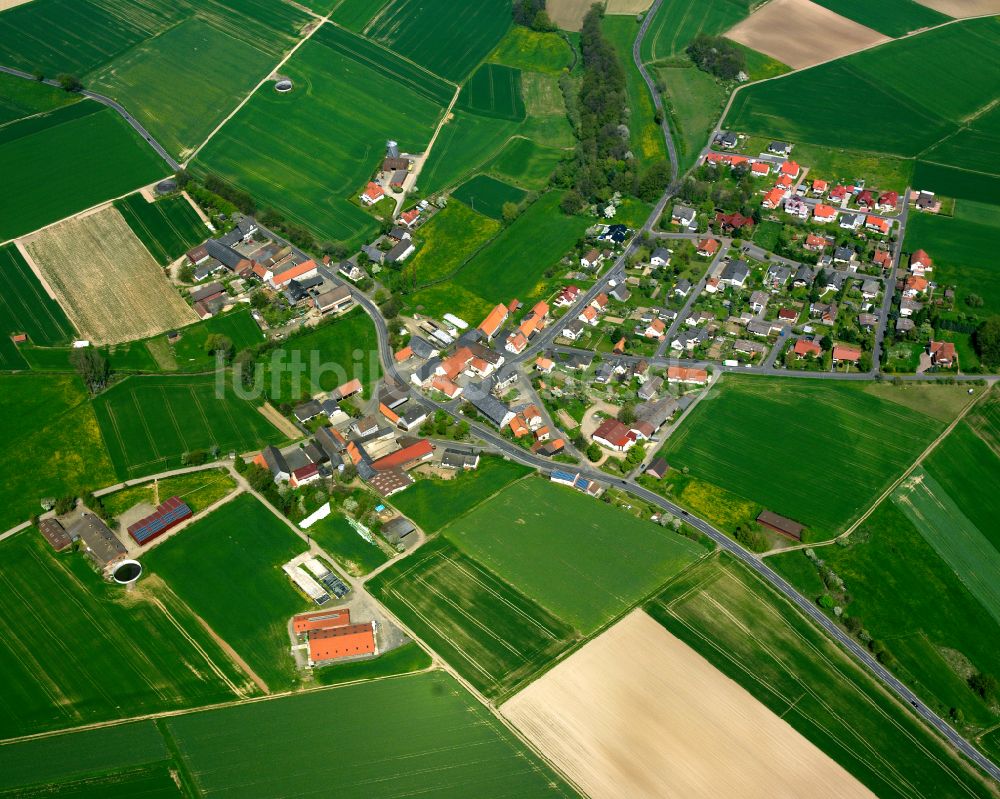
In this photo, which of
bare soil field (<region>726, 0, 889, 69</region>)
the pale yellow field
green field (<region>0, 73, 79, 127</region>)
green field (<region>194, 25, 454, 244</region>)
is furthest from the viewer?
the pale yellow field

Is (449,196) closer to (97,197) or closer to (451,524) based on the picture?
(97,197)

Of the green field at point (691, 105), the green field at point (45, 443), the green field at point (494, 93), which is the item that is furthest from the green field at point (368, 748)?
the green field at point (494, 93)

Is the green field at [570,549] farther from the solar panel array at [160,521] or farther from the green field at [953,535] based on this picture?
the solar panel array at [160,521]

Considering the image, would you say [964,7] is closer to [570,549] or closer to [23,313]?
[570,549]

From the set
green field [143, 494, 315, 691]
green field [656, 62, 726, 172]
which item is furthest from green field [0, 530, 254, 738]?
green field [656, 62, 726, 172]

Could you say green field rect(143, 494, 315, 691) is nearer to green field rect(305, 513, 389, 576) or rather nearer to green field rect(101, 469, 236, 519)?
green field rect(101, 469, 236, 519)

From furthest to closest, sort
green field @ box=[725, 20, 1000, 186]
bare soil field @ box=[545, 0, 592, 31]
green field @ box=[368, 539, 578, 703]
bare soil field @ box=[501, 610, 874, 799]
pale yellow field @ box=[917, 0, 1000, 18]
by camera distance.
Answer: bare soil field @ box=[545, 0, 592, 31]
pale yellow field @ box=[917, 0, 1000, 18]
green field @ box=[725, 20, 1000, 186]
green field @ box=[368, 539, 578, 703]
bare soil field @ box=[501, 610, 874, 799]

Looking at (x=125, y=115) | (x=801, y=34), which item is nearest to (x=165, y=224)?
(x=125, y=115)
